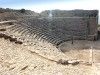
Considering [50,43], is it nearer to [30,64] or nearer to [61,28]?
[61,28]

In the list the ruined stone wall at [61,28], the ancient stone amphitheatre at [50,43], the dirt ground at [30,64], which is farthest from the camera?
the ruined stone wall at [61,28]

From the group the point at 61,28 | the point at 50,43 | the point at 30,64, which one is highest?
the point at 61,28

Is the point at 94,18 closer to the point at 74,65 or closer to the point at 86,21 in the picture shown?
the point at 86,21

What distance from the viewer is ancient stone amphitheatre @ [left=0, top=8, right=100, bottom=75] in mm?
→ 12219

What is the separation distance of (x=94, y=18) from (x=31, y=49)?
1544 cm

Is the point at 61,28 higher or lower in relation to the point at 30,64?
higher

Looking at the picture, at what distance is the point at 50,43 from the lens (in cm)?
2112

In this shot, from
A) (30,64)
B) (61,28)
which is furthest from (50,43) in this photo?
(30,64)

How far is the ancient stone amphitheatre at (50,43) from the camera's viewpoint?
12.2 meters

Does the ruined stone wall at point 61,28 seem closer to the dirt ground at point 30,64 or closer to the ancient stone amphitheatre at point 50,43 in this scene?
the ancient stone amphitheatre at point 50,43

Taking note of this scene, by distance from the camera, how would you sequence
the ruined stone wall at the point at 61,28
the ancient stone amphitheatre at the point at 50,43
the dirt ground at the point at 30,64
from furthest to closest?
the ruined stone wall at the point at 61,28 → the ancient stone amphitheatre at the point at 50,43 → the dirt ground at the point at 30,64

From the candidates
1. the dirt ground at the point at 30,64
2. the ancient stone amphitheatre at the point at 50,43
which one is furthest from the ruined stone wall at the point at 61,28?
the dirt ground at the point at 30,64

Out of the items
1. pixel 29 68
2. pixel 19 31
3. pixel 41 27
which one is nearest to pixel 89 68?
pixel 29 68

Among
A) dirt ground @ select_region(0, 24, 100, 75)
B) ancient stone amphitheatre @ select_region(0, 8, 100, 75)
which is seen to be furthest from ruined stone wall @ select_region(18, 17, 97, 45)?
dirt ground @ select_region(0, 24, 100, 75)
